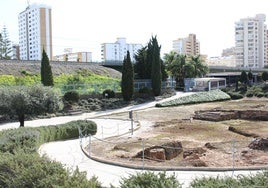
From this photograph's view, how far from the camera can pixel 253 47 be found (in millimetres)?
150750

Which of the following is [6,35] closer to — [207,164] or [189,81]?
[189,81]

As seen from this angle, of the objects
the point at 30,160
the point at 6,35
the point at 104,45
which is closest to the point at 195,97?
the point at 30,160

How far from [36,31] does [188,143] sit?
109227 mm

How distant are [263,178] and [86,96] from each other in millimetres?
37655


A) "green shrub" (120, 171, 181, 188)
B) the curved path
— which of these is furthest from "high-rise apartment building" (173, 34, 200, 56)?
"green shrub" (120, 171, 181, 188)

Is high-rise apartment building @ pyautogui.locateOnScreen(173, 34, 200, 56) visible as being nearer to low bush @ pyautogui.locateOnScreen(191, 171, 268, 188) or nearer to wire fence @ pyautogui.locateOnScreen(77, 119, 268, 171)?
wire fence @ pyautogui.locateOnScreen(77, 119, 268, 171)

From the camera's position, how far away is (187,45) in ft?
551

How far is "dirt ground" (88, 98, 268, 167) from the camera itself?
16156 millimetres

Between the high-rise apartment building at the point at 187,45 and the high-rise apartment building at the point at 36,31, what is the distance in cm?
6342

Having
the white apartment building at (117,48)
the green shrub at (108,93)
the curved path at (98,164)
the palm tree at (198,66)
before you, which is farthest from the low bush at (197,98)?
the white apartment building at (117,48)

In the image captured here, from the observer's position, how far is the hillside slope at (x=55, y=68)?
54.6 metres

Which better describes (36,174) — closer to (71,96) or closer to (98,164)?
(98,164)

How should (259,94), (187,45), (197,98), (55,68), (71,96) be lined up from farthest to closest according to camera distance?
(187,45), (55,68), (259,94), (197,98), (71,96)

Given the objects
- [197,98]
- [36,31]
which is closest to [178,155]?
[197,98]
